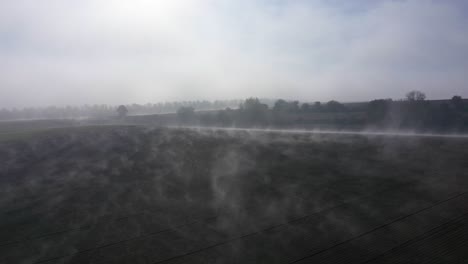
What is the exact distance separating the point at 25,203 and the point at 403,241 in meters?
21.1

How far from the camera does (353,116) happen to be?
67.2 metres

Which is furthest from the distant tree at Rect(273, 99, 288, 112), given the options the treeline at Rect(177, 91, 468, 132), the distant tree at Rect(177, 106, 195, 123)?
the distant tree at Rect(177, 106, 195, 123)

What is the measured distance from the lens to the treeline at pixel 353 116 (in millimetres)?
58562

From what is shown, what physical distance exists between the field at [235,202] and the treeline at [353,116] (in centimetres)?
2937

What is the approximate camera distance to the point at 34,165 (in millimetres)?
26281

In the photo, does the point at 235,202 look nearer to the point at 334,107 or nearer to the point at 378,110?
the point at 378,110

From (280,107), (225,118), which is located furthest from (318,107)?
(225,118)

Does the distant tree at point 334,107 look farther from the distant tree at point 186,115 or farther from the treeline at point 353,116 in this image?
the distant tree at point 186,115

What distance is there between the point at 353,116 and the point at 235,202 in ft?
184

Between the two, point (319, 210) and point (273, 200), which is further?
point (273, 200)

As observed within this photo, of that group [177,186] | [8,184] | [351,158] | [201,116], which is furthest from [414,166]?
[201,116]

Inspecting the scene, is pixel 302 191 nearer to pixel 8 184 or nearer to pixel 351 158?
pixel 351 158

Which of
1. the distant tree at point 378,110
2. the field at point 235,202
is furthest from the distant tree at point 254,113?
the field at point 235,202

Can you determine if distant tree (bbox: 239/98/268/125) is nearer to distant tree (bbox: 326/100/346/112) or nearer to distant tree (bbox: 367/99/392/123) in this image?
distant tree (bbox: 326/100/346/112)
